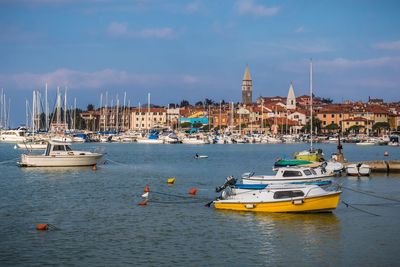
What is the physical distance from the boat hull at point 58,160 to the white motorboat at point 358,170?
76.1 feet

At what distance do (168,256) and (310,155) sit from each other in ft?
130

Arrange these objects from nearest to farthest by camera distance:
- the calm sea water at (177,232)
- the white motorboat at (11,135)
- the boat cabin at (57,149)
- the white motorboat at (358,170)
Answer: the calm sea water at (177,232) → the white motorboat at (358,170) → the boat cabin at (57,149) → the white motorboat at (11,135)

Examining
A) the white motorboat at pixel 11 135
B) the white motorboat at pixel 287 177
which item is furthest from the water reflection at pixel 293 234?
the white motorboat at pixel 11 135

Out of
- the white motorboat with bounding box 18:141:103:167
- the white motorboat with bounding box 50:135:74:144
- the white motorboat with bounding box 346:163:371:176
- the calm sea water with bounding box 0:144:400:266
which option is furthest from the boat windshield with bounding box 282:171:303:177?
the white motorboat with bounding box 50:135:74:144

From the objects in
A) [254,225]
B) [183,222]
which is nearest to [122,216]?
[183,222]

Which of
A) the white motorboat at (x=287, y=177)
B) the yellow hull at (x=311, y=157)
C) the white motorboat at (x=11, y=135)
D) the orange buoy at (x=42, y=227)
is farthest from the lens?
the white motorboat at (x=11, y=135)

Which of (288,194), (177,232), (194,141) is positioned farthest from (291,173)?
(194,141)

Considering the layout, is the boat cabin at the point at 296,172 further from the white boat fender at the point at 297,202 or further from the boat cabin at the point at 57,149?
the boat cabin at the point at 57,149

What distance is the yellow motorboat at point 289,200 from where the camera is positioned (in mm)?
32438

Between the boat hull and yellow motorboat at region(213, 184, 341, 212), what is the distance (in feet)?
96.4

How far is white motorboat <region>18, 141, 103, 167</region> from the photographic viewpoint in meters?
59.5

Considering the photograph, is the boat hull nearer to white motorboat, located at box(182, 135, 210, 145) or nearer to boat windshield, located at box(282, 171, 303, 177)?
boat windshield, located at box(282, 171, 303, 177)

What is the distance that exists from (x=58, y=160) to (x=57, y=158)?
244 mm

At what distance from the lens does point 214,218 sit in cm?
3269
